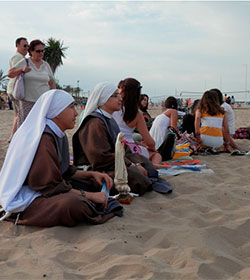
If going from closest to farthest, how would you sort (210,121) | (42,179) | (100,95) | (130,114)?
(42,179)
(100,95)
(130,114)
(210,121)

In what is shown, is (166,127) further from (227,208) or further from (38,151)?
(38,151)

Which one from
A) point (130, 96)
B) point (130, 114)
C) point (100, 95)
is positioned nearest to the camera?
point (100, 95)

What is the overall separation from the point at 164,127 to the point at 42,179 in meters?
3.82

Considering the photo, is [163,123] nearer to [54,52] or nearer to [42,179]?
[42,179]

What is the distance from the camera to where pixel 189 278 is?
2164 millimetres

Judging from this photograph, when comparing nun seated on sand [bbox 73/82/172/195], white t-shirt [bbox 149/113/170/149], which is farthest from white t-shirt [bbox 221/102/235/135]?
nun seated on sand [bbox 73/82/172/195]

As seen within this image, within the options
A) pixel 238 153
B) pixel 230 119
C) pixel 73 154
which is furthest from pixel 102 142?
pixel 230 119

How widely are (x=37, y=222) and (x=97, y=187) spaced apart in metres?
0.78

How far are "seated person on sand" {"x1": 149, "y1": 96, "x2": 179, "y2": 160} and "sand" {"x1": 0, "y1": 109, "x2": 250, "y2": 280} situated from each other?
7.75ft

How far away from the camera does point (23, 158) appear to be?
9.39 ft

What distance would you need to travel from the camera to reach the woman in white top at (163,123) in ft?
20.7

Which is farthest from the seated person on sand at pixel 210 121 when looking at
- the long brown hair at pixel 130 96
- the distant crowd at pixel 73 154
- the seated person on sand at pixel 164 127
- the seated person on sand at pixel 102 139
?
the seated person on sand at pixel 102 139

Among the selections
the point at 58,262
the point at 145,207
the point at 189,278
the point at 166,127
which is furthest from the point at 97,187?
the point at 166,127

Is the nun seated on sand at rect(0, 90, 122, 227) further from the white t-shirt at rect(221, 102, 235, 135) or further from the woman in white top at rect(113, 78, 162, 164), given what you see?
the white t-shirt at rect(221, 102, 235, 135)
